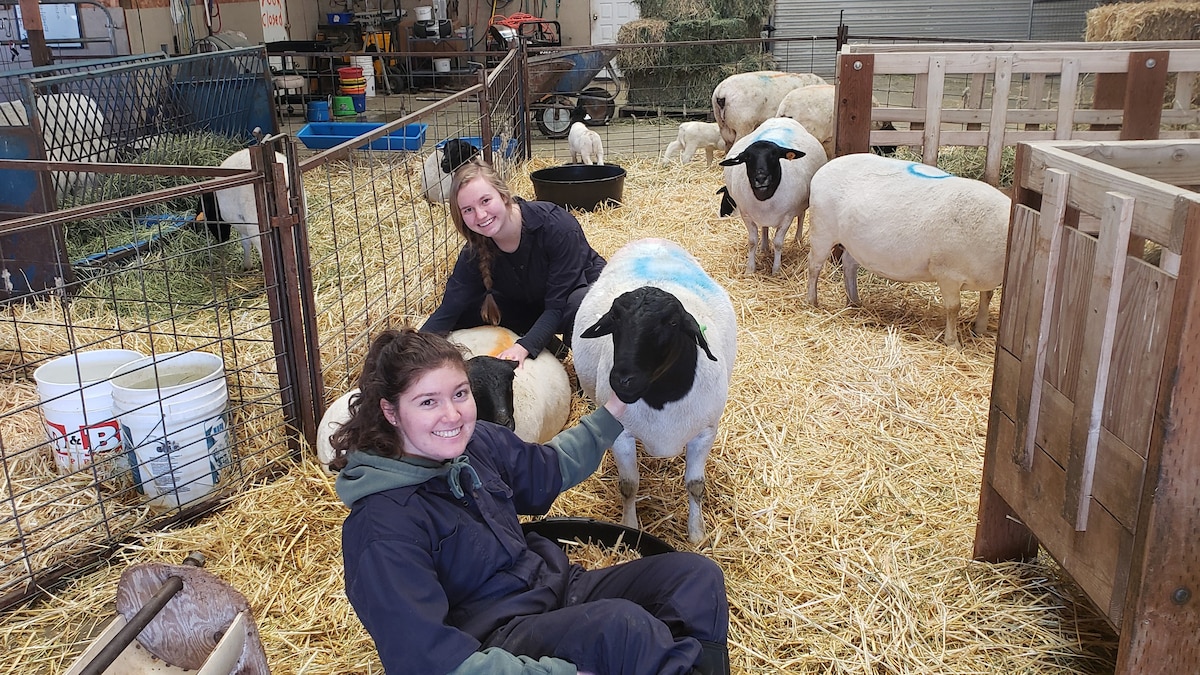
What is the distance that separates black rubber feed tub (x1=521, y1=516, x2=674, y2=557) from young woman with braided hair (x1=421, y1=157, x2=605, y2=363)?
107 centimetres

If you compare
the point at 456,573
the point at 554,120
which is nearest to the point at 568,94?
the point at 554,120

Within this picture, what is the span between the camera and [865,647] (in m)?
2.96

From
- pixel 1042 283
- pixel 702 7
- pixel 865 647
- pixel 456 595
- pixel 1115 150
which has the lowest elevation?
pixel 865 647

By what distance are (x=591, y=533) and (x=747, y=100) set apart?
25.0 ft

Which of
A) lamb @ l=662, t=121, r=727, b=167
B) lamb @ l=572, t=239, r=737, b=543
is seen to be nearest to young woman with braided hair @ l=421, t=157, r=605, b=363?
lamb @ l=572, t=239, r=737, b=543

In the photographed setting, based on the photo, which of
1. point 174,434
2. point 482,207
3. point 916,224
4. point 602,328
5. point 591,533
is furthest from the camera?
point 916,224

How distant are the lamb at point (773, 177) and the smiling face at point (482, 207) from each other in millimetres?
2930

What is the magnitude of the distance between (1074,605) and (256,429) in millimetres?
3578

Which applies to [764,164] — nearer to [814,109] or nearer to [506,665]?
[814,109]

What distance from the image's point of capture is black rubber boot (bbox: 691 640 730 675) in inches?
89.4

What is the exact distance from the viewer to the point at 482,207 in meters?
4.01

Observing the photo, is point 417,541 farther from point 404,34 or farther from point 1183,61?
point 404,34

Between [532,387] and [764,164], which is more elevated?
[764,164]

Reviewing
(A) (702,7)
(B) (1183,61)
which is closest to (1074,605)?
(B) (1183,61)
